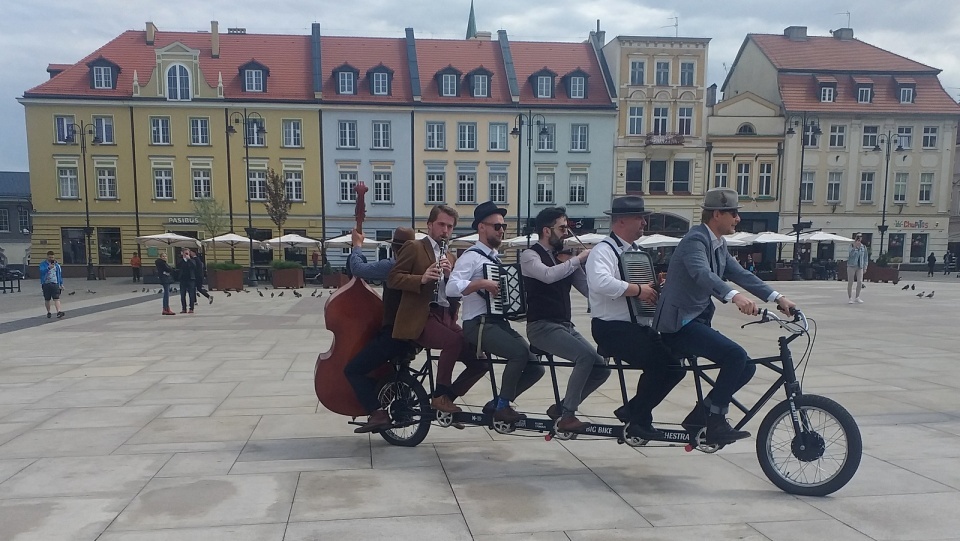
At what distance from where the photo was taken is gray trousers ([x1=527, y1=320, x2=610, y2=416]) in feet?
14.0

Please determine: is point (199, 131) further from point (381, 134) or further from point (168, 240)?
point (168, 240)

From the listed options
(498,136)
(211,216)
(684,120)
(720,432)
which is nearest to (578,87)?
(498,136)

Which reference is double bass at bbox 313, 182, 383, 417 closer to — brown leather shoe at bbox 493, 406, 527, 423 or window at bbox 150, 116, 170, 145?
brown leather shoe at bbox 493, 406, 527, 423

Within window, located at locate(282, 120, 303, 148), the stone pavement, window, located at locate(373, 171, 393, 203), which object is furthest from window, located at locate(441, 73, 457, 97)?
the stone pavement

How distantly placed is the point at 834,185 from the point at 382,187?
2923cm

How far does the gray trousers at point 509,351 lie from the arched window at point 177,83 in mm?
37394

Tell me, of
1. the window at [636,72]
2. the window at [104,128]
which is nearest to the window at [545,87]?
the window at [636,72]

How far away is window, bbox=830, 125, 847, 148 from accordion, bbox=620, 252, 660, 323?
142 feet

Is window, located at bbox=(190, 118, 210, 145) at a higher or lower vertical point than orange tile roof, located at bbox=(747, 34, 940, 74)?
lower

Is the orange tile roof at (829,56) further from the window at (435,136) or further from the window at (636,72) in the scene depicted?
the window at (435,136)

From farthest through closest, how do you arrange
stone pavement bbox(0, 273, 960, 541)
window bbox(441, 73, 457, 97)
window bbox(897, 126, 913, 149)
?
window bbox(897, 126, 913, 149), window bbox(441, 73, 457, 97), stone pavement bbox(0, 273, 960, 541)

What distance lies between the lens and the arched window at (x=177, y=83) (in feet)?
119

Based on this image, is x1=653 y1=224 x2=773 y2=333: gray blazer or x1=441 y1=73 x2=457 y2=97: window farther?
x1=441 y1=73 x2=457 y2=97: window

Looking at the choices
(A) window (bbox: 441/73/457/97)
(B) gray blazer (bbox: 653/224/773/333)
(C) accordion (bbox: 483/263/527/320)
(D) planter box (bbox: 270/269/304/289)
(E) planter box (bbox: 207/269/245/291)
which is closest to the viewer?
(B) gray blazer (bbox: 653/224/773/333)
